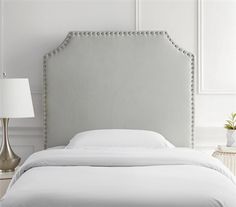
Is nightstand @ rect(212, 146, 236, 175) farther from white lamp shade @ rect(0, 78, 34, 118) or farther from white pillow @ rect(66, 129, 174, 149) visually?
white lamp shade @ rect(0, 78, 34, 118)

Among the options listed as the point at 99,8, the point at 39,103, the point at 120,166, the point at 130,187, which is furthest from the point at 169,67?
the point at 130,187

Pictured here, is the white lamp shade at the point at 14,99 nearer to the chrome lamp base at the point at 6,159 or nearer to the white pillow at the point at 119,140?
the chrome lamp base at the point at 6,159

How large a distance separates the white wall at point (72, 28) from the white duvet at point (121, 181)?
3.64ft

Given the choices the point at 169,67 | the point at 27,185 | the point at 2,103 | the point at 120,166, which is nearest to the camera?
the point at 27,185

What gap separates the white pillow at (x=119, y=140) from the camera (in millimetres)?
3432

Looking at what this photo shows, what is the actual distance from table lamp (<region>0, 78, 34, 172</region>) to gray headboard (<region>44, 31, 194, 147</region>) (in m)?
0.44

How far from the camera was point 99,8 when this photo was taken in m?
4.05

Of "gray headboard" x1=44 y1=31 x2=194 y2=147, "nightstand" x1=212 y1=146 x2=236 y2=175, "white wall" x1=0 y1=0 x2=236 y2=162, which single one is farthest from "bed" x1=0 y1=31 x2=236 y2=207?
"nightstand" x1=212 y1=146 x2=236 y2=175

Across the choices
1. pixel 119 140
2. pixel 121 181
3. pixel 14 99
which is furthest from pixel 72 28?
pixel 121 181

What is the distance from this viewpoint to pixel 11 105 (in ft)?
11.1

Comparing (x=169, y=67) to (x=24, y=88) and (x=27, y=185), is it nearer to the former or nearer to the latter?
(x=24, y=88)

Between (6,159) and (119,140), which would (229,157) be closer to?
(119,140)

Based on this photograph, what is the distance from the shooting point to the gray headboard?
388cm

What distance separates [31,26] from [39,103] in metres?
0.60
